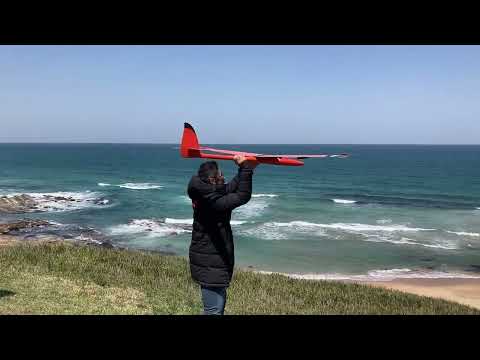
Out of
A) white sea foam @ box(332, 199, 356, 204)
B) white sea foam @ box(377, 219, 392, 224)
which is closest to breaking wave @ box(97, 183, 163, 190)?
white sea foam @ box(332, 199, 356, 204)

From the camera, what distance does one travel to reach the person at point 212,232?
426 cm

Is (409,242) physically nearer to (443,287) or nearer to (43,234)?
(443,287)

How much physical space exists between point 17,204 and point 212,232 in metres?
47.6

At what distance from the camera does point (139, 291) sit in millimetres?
9102

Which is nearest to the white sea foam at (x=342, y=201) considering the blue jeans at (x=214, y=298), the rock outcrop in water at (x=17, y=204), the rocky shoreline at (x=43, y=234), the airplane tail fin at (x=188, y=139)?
the rocky shoreline at (x=43, y=234)

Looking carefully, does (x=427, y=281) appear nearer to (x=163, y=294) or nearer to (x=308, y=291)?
(x=308, y=291)

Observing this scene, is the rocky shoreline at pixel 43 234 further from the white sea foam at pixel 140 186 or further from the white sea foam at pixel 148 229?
the white sea foam at pixel 140 186

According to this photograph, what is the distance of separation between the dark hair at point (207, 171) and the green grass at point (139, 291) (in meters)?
3.91

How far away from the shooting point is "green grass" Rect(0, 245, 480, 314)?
770 cm

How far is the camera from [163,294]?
9164 millimetres

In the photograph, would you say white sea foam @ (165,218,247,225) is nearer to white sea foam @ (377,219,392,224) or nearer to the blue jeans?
white sea foam @ (377,219,392,224)

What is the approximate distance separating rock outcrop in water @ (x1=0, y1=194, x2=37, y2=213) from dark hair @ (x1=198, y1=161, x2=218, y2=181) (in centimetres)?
4379

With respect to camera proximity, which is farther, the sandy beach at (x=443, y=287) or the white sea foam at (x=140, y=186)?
the white sea foam at (x=140, y=186)

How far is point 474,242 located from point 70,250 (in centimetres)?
3024
